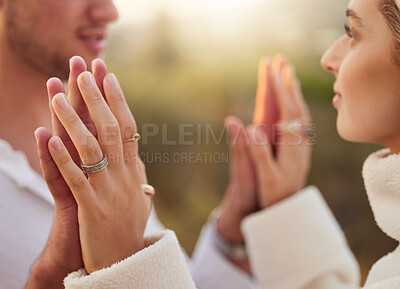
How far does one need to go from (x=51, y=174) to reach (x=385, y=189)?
697mm

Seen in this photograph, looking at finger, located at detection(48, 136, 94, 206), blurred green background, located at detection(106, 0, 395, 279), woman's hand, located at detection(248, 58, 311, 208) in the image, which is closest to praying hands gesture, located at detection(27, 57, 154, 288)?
finger, located at detection(48, 136, 94, 206)

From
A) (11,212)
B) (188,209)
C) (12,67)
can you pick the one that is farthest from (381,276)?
(188,209)

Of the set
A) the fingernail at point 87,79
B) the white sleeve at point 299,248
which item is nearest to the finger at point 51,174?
the fingernail at point 87,79

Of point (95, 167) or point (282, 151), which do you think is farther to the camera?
point (282, 151)

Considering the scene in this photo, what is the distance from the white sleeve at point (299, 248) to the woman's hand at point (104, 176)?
27.8 inches

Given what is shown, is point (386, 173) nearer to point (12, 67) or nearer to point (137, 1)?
point (12, 67)

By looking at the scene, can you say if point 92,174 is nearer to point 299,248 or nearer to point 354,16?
point 354,16

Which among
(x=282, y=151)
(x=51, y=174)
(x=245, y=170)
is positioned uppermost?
(x=51, y=174)

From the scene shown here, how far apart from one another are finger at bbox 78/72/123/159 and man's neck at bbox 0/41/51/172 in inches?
28.4

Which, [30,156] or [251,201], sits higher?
[30,156]

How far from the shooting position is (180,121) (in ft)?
10.8

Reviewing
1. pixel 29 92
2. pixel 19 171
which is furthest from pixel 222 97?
pixel 19 171

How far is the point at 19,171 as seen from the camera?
127 cm

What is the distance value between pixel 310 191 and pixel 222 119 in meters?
1.77
